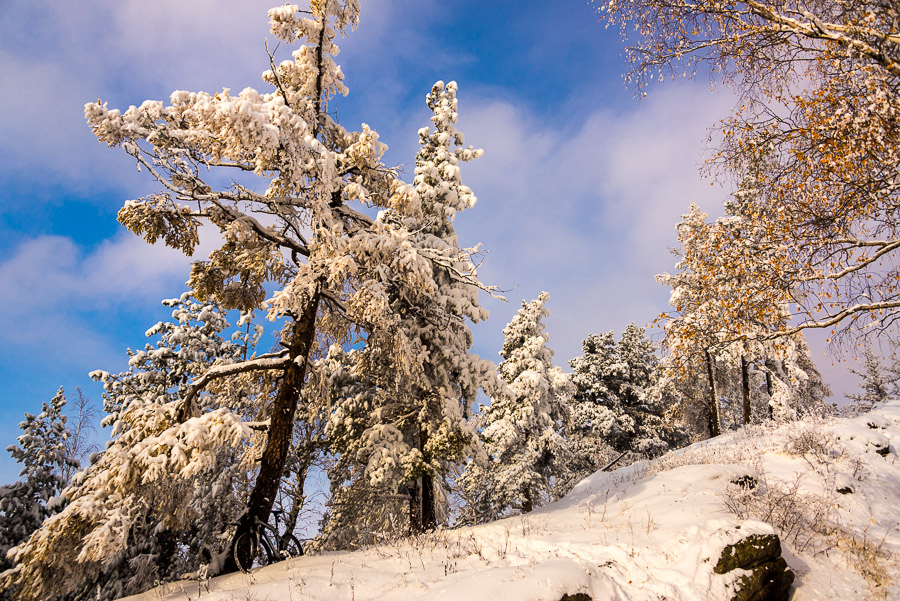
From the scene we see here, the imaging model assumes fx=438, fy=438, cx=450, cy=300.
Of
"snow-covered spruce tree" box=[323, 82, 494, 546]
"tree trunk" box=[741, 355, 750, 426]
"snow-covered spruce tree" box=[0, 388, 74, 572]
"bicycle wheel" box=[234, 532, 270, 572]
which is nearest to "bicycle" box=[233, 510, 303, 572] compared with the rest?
"bicycle wheel" box=[234, 532, 270, 572]

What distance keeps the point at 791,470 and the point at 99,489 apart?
1349cm

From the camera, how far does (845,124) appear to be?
631cm

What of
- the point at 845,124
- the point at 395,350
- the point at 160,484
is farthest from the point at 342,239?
the point at 845,124

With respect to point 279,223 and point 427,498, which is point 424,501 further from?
point 279,223

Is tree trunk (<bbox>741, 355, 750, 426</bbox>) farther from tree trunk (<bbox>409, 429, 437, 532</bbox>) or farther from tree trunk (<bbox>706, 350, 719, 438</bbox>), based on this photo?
tree trunk (<bbox>409, 429, 437, 532</bbox>)

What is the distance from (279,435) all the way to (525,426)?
51.9 ft

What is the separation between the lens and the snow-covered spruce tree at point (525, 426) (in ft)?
70.8

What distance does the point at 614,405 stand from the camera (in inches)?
1144

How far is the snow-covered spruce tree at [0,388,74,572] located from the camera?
1673 cm

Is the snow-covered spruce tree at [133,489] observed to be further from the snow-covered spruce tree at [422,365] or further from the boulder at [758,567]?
the boulder at [758,567]

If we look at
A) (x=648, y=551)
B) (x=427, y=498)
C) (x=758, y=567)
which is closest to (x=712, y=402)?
(x=427, y=498)

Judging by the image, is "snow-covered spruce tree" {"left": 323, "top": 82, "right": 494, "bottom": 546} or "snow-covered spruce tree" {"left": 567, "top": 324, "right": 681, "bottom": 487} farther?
"snow-covered spruce tree" {"left": 567, "top": 324, "right": 681, "bottom": 487}

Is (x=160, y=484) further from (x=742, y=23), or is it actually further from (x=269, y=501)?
(x=742, y=23)

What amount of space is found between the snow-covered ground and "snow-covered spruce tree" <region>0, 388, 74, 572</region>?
50.1 ft
